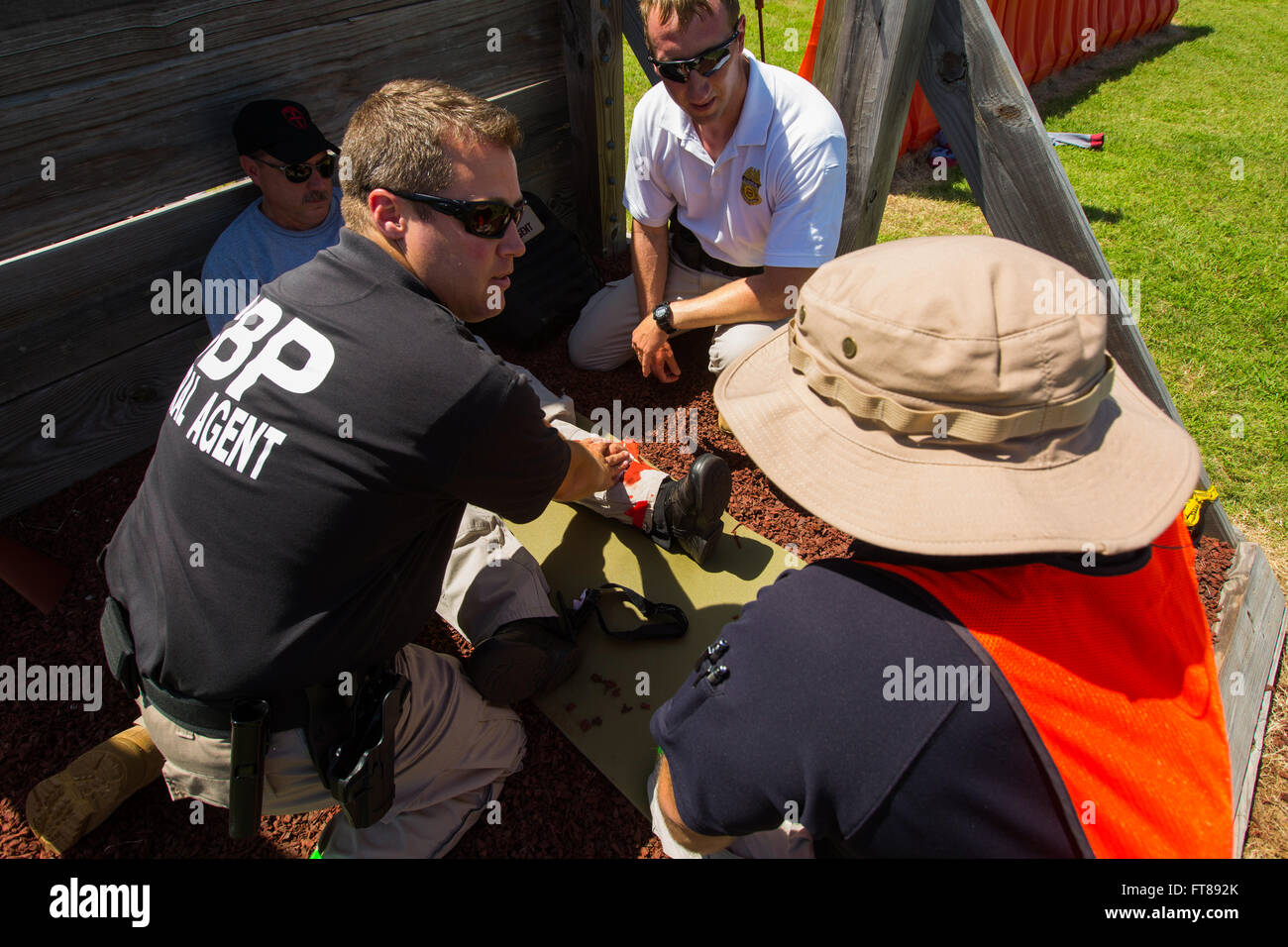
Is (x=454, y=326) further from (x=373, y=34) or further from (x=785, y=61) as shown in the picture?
(x=785, y=61)

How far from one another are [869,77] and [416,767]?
3136mm

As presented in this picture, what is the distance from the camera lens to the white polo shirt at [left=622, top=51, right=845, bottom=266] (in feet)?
10.5

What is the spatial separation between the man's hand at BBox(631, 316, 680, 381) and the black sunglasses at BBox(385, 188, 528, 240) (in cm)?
153

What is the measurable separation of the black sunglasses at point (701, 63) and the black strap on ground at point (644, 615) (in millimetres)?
2096

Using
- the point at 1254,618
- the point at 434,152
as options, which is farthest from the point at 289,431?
the point at 1254,618

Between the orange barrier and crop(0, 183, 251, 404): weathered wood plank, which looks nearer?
crop(0, 183, 251, 404): weathered wood plank

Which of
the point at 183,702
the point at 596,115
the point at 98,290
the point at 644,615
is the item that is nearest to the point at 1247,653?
the point at 644,615

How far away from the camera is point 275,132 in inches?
116

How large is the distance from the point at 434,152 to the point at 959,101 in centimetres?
215

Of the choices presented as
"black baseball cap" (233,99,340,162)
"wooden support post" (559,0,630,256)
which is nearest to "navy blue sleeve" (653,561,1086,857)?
"black baseball cap" (233,99,340,162)

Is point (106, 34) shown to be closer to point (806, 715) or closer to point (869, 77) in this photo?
point (869, 77)

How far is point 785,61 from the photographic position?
288 inches

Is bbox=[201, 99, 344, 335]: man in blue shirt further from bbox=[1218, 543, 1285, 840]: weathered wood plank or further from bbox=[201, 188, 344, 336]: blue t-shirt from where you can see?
bbox=[1218, 543, 1285, 840]: weathered wood plank
